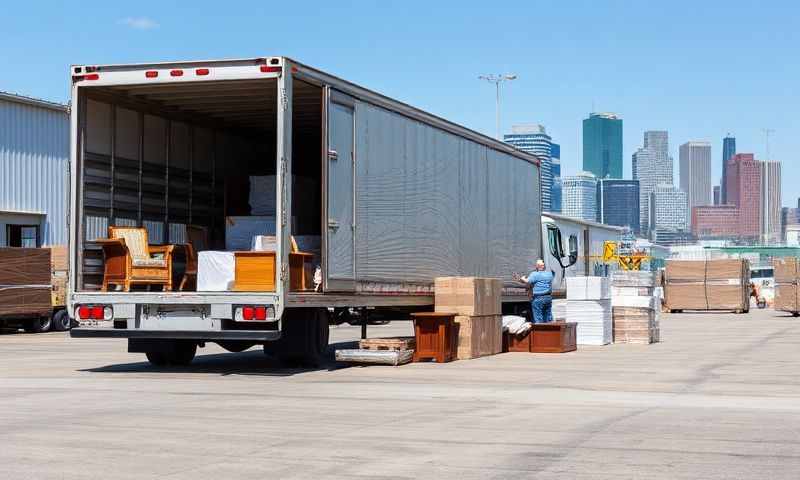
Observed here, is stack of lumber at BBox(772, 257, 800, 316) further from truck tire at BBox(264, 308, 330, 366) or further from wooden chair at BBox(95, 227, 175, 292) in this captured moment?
wooden chair at BBox(95, 227, 175, 292)

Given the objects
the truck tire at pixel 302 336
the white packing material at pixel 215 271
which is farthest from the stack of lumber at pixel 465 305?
the white packing material at pixel 215 271

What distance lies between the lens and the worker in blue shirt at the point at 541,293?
77.0 feet

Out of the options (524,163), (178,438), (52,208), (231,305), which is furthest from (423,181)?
(52,208)

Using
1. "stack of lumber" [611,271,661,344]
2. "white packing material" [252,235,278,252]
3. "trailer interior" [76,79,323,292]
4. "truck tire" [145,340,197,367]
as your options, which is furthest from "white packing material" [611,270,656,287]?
"white packing material" [252,235,278,252]

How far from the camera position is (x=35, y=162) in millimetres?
36875

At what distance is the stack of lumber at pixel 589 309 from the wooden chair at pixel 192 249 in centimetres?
841

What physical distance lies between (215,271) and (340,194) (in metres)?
1.98

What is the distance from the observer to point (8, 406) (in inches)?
472

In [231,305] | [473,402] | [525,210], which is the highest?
[525,210]

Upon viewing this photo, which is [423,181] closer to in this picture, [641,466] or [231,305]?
[231,305]

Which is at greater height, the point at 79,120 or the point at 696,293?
the point at 79,120

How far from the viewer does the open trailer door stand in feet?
51.9

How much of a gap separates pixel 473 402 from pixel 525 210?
12908 mm

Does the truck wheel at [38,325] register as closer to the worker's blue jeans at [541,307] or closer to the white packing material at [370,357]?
the worker's blue jeans at [541,307]
